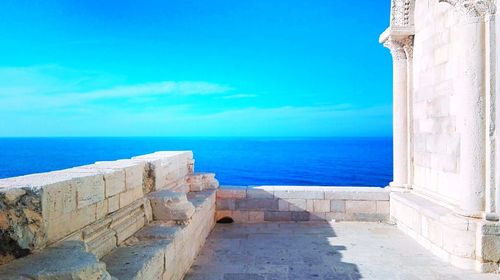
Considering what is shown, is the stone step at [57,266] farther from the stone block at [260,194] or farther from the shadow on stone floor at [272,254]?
the stone block at [260,194]

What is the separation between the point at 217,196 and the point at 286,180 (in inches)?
1265

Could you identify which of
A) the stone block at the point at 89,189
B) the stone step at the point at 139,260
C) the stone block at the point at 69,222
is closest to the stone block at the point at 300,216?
the stone step at the point at 139,260

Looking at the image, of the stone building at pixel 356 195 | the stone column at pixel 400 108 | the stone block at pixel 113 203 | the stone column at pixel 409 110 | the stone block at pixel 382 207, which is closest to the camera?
the stone building at pixel 356 195

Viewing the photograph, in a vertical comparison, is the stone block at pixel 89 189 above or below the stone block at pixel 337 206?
above

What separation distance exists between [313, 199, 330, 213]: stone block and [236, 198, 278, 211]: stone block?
30.3 inches

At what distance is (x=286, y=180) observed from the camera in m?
40.0

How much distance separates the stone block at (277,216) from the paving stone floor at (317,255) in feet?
1.03

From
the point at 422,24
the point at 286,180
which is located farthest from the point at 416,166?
the point at 286,180

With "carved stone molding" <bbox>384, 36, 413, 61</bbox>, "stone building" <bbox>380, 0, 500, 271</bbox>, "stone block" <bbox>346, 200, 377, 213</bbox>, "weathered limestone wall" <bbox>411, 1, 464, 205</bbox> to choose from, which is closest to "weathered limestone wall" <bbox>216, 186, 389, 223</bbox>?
"stone block" <bbox>346, 200, 377, 213</bbox>

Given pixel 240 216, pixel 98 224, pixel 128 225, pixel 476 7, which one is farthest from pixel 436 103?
pixel 98 224

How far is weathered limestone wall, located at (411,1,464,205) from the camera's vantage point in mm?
5789

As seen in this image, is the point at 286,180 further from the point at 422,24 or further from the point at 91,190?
the point at 91,190

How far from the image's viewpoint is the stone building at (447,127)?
4.93 metres

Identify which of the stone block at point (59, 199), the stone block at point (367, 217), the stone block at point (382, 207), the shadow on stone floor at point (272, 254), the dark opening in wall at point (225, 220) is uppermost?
the stone block at point (59, 199)
